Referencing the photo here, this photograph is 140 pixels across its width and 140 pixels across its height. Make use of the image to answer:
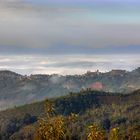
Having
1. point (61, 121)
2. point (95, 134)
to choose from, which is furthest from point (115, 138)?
point (61, 121)

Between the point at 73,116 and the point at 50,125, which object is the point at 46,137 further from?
the point at 73,116

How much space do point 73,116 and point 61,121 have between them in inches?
Answer: 300

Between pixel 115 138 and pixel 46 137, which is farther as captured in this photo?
pixel 115 138

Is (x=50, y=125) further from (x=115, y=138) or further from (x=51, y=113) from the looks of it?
(x=115, y=138)

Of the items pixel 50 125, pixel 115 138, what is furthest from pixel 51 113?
pixel 115 138

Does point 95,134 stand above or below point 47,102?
below

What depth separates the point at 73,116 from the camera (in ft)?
257

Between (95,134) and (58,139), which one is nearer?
(58,139)

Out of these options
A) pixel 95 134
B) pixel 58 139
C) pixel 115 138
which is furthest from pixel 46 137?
pixel 115 138

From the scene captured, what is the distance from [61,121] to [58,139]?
12.2 feet

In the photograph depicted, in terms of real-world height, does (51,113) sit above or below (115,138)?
above

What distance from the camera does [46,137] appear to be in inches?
2717

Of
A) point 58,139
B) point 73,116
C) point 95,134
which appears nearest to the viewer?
point 58,139

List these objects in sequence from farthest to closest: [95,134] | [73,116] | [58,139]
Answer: [73,116]
[95,134]
[58,139]
